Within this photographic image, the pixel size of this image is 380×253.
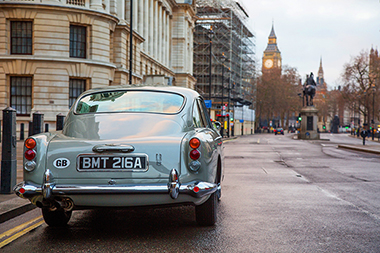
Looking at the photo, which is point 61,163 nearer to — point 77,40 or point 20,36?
point 20,36

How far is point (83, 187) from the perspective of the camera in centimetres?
475

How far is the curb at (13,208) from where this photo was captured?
19.9 feet

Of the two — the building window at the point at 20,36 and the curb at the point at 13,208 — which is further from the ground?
the building window at the point at 20,36

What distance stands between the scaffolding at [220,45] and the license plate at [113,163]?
223 feet

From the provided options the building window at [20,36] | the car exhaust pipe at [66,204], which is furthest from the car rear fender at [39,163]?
the building window at [20,36]

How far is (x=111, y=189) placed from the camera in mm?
4715

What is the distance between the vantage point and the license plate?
4.85 meters

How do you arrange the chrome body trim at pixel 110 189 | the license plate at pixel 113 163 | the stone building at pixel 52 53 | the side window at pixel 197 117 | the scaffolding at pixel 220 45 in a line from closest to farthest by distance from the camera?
the chrome body trim at pixel 110 189, the license plate at pixel 113 163, the side window at pixel 197 117, the stone building at pixel 52 53, the scaffolding at pixel 220 45

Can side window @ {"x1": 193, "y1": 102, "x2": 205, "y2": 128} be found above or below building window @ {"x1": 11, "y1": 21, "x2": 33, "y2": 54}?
below

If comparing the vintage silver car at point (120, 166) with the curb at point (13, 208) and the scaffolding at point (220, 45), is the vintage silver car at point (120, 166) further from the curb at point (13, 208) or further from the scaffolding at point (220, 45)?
the scaffolding at point (220, 45)

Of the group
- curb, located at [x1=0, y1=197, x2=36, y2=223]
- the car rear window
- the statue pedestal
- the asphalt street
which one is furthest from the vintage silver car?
the statue pedestal

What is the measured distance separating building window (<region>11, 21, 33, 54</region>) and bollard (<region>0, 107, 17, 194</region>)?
2613 cm

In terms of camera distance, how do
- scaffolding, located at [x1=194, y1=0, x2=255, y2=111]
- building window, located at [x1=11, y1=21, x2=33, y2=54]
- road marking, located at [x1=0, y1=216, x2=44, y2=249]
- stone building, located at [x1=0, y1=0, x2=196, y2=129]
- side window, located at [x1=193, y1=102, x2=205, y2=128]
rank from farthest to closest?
scaffolding, located at [x1=194, y1=0, x2=255, y2=111] < building window, located at [x1=11, y1=21, x2=33, y2=54] < stone building, located at [x1=0, y1=0, x2=196, y2=129] < side window, located at [x1=193, y1=102, x2=205, y2=128] < road marking, located at [x1=0, y1=216, x2=44, y2=249]

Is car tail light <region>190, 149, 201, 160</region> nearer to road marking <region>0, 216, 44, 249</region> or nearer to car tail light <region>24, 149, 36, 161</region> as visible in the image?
car tail light <region>24, 149, 36, 161</region>
